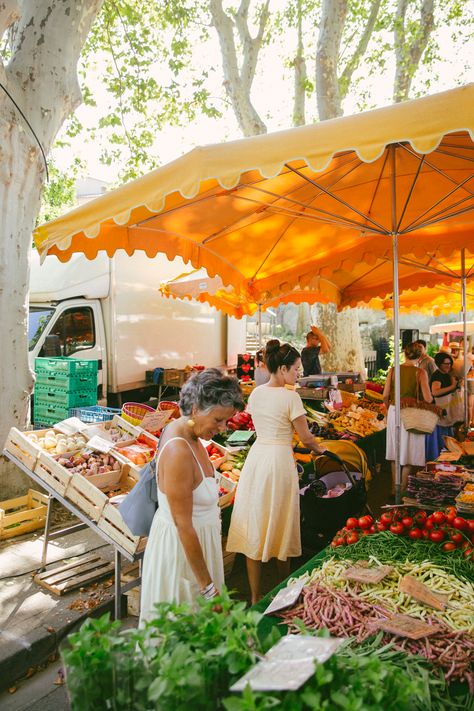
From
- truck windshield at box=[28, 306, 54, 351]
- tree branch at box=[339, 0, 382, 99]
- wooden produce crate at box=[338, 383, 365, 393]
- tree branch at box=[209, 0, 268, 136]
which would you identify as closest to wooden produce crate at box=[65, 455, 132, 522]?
truck windshield at box=[28, 306, 54, 351]

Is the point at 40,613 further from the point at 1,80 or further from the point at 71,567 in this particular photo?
the point at 1,80

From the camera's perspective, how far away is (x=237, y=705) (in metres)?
1.17

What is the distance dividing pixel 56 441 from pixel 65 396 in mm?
2108

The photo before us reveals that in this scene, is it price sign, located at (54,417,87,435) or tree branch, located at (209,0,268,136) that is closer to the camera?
price sign, located at (54,417,87,435)

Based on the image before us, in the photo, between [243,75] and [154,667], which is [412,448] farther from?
[243,75]

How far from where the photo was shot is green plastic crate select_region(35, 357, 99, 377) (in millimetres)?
6574

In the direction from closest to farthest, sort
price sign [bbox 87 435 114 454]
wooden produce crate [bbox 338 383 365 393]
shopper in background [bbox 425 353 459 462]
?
1. price sign [bbox 87 435 114 454]
2. shopper in background [bbox 425 353 459 462]
3. wooden produce crate [bbox 338 383 365 393]

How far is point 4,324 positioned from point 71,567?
2618mm

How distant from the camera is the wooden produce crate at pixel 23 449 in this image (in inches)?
162

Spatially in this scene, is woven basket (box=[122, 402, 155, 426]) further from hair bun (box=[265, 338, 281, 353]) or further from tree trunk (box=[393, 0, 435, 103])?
tree trunk (box=[393, 0, 435, 103])

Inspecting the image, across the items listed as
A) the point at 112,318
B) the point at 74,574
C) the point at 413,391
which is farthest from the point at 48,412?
the point at 413,391

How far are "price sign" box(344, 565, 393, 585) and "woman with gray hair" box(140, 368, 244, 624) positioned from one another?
667mm

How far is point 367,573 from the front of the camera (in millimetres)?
2504

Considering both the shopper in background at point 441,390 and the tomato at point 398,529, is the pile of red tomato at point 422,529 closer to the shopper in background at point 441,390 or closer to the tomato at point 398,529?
the tomato at point 398,529
